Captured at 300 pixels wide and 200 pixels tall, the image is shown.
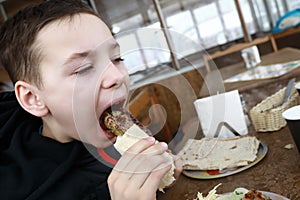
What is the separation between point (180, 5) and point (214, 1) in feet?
1.66

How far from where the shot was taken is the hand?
2.05 ft

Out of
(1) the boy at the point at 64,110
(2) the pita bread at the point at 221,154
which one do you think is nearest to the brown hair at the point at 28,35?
(1) the boy at the point at 64,110

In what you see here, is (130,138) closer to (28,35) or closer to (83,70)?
(83,70)

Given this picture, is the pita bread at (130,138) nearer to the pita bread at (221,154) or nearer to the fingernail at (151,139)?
the fingernail at (151,139)

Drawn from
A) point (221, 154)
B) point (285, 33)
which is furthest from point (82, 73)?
point (285, 33)

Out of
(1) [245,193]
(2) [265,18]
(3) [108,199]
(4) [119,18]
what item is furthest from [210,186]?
(2) [265,18]

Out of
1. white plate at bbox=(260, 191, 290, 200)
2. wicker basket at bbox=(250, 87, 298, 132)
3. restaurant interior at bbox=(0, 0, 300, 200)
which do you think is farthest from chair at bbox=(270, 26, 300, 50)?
white plate at bbox=(260, 191, 290, 200)

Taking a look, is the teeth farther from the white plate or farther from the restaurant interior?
the white plate

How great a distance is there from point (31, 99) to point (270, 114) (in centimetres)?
78

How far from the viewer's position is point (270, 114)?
1133 millimetres

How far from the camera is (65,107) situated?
72 cm

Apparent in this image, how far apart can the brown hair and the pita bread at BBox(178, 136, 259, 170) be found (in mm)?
464

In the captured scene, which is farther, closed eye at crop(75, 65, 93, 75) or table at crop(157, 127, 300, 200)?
table at crop(157, 127, 300, 200)

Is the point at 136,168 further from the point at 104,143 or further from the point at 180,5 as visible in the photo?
the point at 180,5
